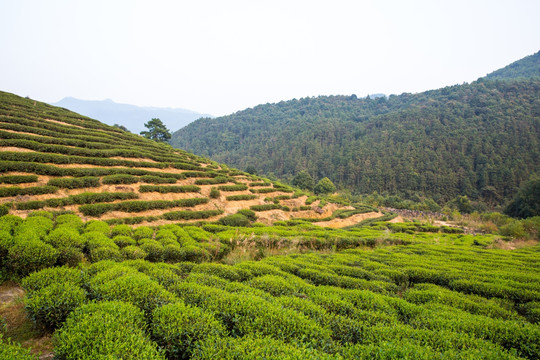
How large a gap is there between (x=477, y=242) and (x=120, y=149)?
3577 cm

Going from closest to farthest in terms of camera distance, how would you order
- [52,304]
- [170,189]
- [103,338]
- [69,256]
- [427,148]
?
1. [103,338]
2. [52,304]
3. [69,256]
4. [170,189]
5. [427,148]

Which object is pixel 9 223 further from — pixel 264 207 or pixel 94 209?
pixel 264 207

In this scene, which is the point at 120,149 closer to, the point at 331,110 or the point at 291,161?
the point at 291,161

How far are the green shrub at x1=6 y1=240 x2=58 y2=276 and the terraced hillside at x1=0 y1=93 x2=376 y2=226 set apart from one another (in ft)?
35.3

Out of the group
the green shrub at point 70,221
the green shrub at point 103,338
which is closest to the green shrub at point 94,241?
the green shrub at point 70,221

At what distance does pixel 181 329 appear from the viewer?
12.2 feet

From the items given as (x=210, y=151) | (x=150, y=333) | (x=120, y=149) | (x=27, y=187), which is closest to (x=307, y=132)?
(x=210, y=151)

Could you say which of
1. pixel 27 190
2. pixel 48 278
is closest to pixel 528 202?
pixel 48 278

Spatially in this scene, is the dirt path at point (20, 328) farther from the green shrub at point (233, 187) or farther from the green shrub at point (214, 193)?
the green shrub at point (233, 187)

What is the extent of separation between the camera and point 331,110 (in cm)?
18400

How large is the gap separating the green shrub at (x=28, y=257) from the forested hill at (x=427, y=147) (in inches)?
3427

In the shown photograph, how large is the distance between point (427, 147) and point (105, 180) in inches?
4110

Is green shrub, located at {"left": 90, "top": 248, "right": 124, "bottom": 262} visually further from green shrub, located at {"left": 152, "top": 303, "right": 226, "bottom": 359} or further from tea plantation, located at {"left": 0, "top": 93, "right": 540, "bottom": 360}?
green shrub, located at {"left": 152, "top": 303, "right": 226, "bottom": 359}

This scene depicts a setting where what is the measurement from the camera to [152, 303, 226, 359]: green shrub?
367cm
